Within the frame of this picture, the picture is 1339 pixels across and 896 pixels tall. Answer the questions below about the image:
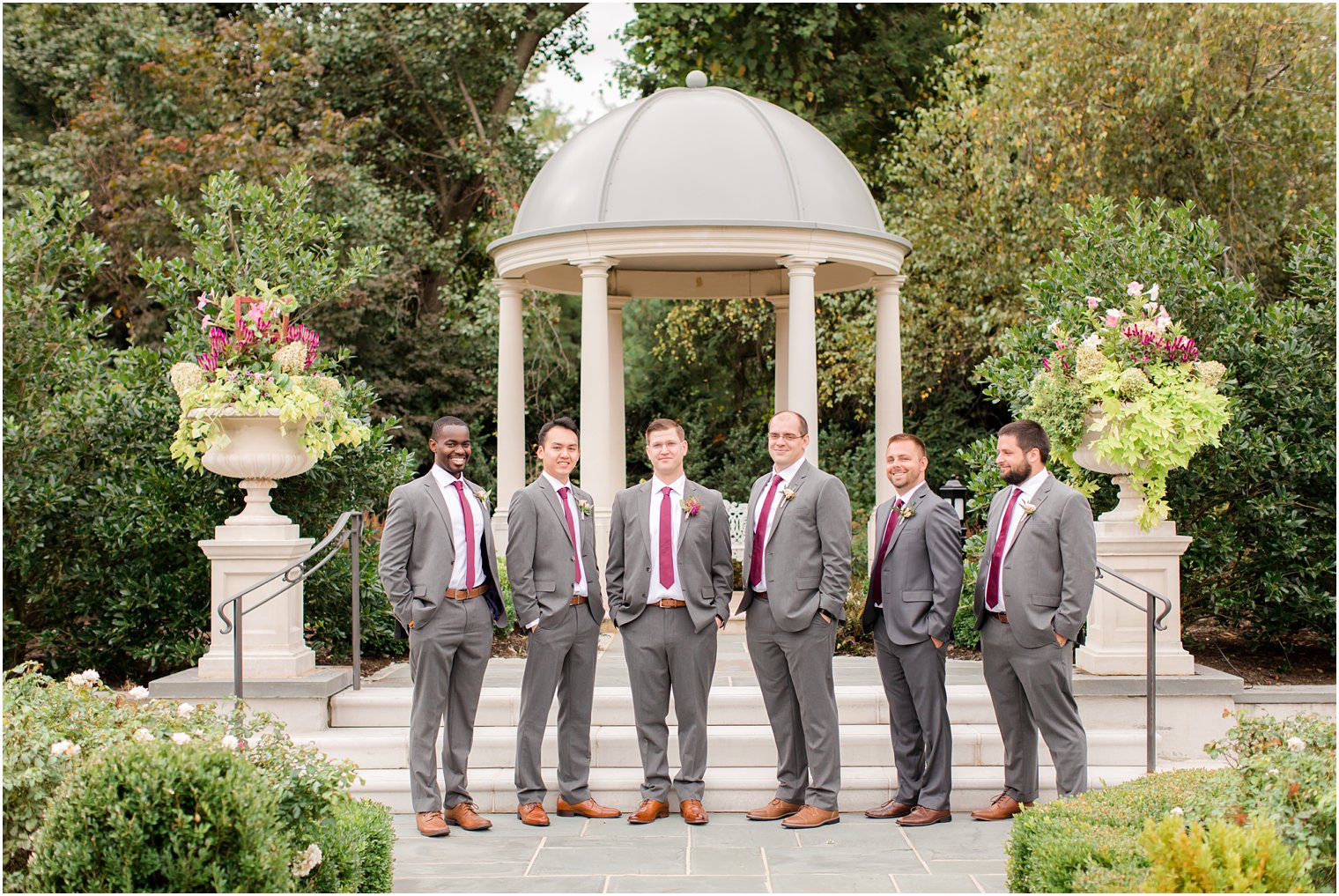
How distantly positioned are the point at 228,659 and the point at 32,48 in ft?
→ 49.6

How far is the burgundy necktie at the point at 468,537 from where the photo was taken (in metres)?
6.61

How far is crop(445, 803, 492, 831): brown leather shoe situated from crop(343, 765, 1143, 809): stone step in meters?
0.38

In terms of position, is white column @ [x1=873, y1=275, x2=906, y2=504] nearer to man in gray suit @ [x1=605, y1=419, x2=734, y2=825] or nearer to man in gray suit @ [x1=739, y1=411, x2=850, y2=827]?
man in gray suit @ [x1=739, y1=411, x2=850, y2=827]

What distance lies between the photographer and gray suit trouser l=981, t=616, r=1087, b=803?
6.34 meters

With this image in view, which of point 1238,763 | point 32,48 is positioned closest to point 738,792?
point 1238,763

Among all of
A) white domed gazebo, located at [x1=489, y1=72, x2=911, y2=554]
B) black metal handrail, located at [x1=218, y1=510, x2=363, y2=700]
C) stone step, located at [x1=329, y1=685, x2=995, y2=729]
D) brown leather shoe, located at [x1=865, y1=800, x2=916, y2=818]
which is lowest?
brown leather shoe, located at [x1=865, y1=800, x2=916, y2=818]

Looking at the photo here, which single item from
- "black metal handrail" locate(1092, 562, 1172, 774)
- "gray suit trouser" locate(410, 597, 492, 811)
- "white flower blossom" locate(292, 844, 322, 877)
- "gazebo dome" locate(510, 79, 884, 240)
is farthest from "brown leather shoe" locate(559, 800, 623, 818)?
"gazebo dome" locate(510, 79, 884, 240)

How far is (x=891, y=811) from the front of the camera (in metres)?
6.73

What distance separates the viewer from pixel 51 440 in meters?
9.57

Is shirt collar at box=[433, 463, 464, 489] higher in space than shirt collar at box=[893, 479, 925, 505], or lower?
higher

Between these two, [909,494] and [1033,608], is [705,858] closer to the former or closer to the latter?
[1033,608]

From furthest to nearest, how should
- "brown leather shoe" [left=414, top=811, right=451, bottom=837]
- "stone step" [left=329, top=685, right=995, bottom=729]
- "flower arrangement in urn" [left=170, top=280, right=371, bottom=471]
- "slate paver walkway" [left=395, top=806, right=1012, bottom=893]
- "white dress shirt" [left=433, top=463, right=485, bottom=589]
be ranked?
"flower arrangement in urn" [left=170, top=280, right=371, bottom=471] < "stone step" [left=329, top=685, right=995, bottom=729] < "white dress shirt" [left=433, top=463, right=485, bottom=589] < "brown leather shoe" [left=414, top=811, right=451, bottom=837] < "slate paver walkway" [left=395, top=806, right=1012, bottom=893]

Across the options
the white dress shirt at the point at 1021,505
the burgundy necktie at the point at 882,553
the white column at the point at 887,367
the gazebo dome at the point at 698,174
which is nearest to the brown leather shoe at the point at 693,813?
the burgundy necktie at the point at 882,553

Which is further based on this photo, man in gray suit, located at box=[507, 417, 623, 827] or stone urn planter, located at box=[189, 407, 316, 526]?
stone urn planter, located at box=[189, 407, 316, 526]
